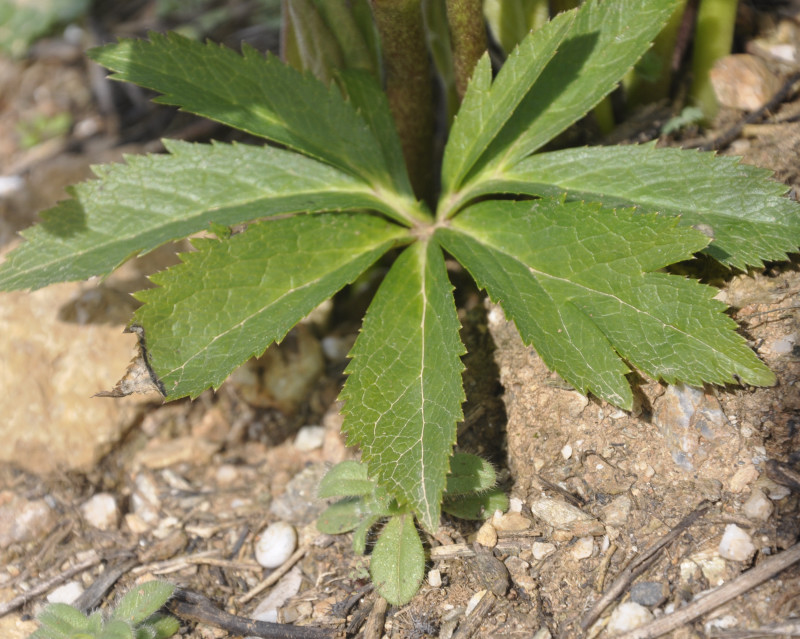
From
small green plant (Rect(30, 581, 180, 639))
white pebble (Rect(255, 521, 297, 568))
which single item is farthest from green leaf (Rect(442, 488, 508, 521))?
small green plant (Rect(30, 581, 180, 639))

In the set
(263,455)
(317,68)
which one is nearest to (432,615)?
(263,455)

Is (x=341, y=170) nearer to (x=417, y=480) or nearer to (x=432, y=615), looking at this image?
(x=417, y=480)

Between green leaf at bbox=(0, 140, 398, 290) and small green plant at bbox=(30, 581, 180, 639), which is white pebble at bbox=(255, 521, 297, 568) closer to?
small green plant at bbox=(30, 581, 180, 639)

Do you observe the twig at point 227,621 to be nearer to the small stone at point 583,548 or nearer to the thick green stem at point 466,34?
the small stone at point 583,548

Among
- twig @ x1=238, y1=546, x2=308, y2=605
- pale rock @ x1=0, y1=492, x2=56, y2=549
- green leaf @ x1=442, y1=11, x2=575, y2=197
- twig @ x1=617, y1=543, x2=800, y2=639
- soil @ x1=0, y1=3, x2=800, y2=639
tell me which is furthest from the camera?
pale rock @ x1=0, y1=492, x2=56, y2=549

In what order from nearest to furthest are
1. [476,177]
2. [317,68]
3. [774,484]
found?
[774,484] → [476,177] → [317,68]

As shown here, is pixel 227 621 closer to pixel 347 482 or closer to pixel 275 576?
pixel 275 576

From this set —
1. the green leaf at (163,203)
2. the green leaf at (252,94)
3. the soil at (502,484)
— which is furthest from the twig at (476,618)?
the green leaf at (252,94)
